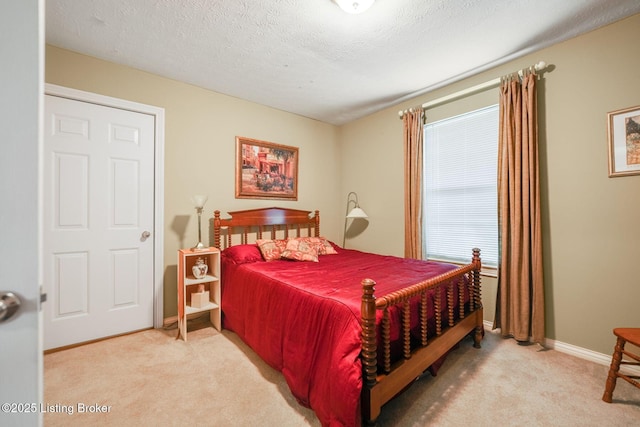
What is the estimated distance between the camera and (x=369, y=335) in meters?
1.38

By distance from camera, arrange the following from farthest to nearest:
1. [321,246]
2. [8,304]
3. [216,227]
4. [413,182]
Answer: [321,246], [413,182], [216,227], [8,304]

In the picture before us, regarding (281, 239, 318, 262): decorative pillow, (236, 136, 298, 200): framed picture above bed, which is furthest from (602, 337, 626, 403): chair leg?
(236, 136, 298, 200): framed picture above bed

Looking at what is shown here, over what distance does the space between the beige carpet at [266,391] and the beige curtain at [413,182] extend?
50.8 inches

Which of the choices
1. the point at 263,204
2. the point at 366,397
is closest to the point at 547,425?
the point at 366,397

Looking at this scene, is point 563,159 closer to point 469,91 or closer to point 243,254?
point 469,91

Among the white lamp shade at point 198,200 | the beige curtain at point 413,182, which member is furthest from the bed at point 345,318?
the beige curtain at point 413,182

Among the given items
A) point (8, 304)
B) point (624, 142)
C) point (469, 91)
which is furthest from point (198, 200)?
point (624, 142)

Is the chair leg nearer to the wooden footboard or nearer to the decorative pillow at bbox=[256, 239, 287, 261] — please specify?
the wooden footboard

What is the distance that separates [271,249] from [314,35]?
2114 mm

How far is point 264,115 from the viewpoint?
3.60 meters

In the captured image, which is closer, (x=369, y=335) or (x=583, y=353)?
(x=369, y=335)

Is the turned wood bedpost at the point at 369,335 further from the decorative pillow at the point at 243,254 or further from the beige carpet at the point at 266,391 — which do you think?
the decorative pillow at the point at 243,254

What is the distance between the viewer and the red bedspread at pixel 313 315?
4.55 ft

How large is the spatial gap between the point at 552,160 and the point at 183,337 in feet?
12.3
